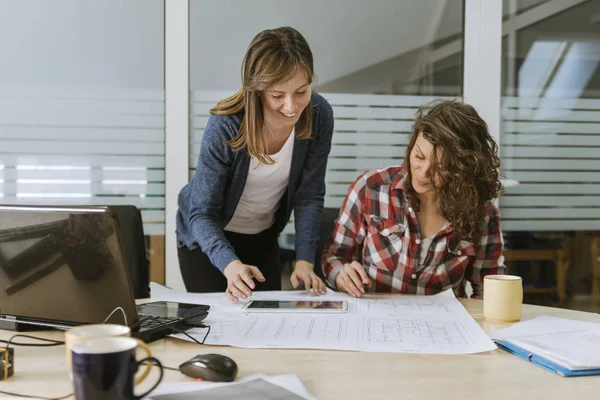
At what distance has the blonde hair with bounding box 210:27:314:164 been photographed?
61.7 inches

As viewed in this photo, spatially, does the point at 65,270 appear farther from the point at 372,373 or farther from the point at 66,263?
the point at 372,373

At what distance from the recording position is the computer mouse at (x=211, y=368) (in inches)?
35.2

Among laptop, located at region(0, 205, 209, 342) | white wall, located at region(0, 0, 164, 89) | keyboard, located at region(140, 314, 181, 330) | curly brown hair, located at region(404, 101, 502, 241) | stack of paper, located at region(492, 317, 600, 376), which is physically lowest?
stack of paper, located at region(492, 317, 600, 376)

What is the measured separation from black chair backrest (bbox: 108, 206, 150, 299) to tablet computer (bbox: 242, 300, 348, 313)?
0.57m

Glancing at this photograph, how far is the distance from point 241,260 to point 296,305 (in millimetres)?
664

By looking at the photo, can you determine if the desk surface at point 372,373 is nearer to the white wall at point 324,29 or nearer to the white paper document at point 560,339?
the white paper document at point 560,339

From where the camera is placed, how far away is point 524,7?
292 cm

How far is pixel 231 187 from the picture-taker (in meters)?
1.80

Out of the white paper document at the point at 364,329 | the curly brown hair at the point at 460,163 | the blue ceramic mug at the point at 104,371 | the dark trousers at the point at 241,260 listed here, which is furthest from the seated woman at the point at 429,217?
the blue ceramic mug at the point at 104,371

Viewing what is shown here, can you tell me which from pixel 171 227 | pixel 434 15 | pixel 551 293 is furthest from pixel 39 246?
pixel 551 293

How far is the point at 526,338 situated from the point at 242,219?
1.08m

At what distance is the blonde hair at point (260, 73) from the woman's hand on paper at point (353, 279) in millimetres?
425

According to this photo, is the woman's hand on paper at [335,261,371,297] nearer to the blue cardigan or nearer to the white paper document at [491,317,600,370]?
the blue cardigan

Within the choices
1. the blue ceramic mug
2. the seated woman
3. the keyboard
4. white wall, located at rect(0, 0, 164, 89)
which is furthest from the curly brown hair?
white wall, located at rect(0, 0, 164, 89)
